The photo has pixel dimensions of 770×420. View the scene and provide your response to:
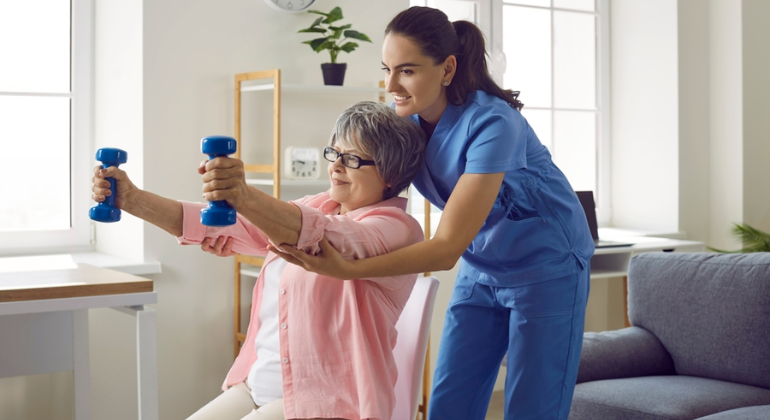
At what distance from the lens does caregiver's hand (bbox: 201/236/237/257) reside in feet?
4.28

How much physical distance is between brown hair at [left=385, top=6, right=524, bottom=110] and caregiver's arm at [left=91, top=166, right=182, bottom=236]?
19.9 inches

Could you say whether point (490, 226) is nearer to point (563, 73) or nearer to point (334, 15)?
point (334, 15)

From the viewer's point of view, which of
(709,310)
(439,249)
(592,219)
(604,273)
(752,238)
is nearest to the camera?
(439,249)

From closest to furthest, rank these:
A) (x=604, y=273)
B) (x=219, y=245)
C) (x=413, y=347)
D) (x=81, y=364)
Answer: (x=219, y=245), (x=413, y=347), (x=81, y=364), (x=604, y=273)

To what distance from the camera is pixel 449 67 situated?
4.57 ft

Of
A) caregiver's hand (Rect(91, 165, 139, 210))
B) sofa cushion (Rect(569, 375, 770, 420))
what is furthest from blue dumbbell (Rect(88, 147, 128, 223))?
sofa cushion (Rect(569, 375, 770, 420))

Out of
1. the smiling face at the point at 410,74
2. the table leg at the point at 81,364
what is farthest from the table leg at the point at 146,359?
the smiling face at the point at 410,74

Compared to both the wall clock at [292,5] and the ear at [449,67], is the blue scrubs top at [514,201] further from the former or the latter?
the wall clock at [292,5]

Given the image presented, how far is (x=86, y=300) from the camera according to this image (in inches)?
65.1

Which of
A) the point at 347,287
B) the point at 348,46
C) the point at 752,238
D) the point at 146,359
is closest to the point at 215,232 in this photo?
the point at 347,287

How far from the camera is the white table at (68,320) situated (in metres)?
1.62

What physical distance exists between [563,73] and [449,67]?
3035mm

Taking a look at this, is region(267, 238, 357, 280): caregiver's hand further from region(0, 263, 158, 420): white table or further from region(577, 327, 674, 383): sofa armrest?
region(577, 327, 674, 383): sofa armrest

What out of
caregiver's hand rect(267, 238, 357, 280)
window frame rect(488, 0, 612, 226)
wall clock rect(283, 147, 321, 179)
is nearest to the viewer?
caregiver's hand rect(267, 238, 357, 280)
